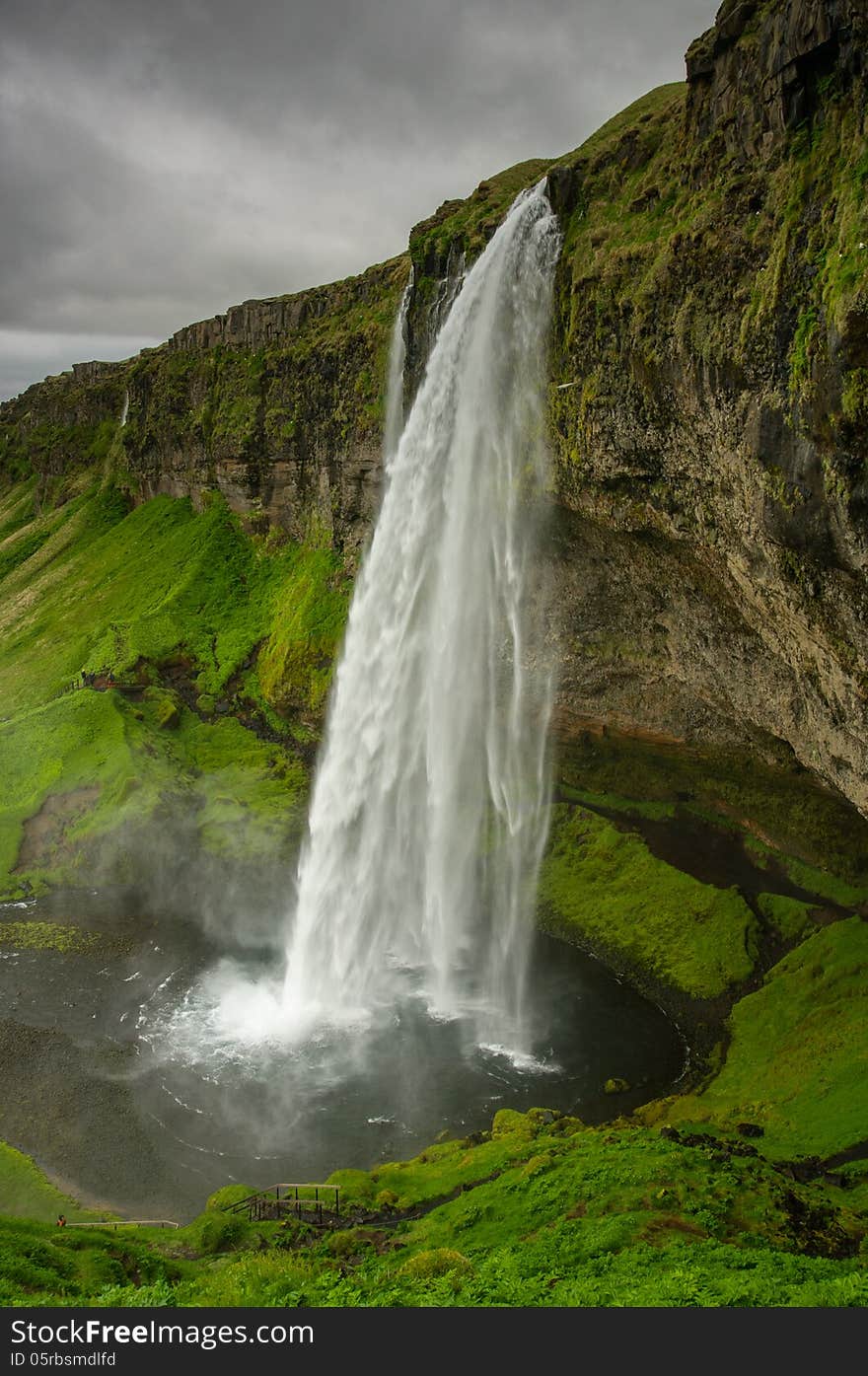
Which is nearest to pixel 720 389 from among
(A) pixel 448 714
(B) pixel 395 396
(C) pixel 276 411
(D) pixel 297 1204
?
(A) pixel 448 714

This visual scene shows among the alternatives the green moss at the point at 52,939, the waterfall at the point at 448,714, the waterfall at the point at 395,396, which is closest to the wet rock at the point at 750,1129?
the waterfall at the point at 448,714

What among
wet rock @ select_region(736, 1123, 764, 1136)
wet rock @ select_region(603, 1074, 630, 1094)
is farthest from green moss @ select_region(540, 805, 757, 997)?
wet rock @ select_region(736, 1123, 764, 1136)

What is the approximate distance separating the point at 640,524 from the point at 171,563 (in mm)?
47754

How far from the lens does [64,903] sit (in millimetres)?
40188

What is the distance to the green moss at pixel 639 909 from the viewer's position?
31.3m

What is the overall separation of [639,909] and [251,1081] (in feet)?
53.2

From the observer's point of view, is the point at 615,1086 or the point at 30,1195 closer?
the point at 30,1195

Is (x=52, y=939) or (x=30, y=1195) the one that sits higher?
(x=52, y=939)

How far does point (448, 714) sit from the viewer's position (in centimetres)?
3644

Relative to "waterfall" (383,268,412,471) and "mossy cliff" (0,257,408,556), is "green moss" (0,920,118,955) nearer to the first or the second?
"waterfall" (383,268,412,471)

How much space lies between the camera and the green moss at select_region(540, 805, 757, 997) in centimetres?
3130

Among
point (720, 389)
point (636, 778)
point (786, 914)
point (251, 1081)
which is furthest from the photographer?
point (636, 778)

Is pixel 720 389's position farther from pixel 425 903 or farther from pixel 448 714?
pixel 425 903

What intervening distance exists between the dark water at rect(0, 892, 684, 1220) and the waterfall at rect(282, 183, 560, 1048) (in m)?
2.43
